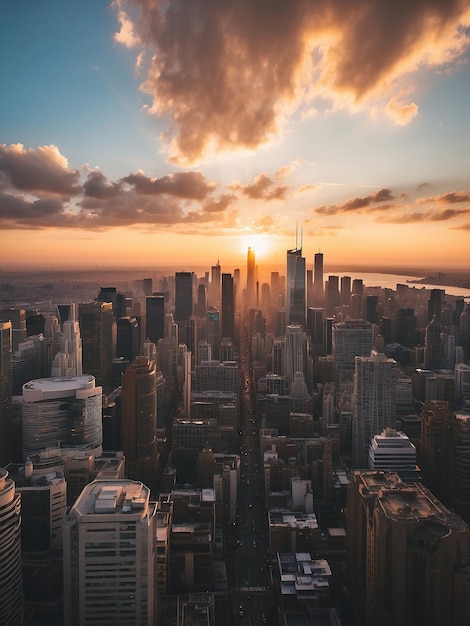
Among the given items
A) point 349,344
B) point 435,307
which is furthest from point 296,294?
point 435,307

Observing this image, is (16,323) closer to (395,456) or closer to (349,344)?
(395,456)

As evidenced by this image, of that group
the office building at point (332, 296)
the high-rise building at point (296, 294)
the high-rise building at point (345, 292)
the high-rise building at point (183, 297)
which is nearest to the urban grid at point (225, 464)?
the high-rise building at point (183, 297)

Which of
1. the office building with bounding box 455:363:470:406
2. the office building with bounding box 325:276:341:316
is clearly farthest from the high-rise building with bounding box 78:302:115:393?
the office building with bounding box 325:276:341:316

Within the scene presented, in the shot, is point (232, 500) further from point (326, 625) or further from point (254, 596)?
point (326, 625)

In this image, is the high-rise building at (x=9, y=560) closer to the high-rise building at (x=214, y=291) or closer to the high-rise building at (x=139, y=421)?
the high-rise building at (x=139, y=421)

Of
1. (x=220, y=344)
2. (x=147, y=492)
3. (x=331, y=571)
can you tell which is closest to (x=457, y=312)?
(x=220, y=344)
